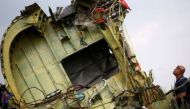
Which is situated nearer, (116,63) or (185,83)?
(185,83)

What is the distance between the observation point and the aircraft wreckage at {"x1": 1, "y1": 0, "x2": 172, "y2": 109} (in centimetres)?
1098

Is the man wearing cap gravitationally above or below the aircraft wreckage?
below

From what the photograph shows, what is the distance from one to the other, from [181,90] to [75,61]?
13.7 ft

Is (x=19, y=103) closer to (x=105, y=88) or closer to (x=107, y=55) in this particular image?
(x=105, y=88)

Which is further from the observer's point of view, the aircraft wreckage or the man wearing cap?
the aircraft wreckage

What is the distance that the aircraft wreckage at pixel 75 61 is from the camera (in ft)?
36.0

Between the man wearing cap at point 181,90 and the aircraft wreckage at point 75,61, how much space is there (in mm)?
1554

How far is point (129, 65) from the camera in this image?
36.8 feet

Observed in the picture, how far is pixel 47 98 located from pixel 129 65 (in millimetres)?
2447

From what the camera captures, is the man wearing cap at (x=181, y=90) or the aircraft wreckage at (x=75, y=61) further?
the aircraft wreckage at (x=75, y=61)

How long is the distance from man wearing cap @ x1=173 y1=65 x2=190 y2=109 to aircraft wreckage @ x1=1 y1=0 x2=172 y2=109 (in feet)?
5.10

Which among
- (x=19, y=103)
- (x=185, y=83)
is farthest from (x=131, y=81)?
(x=19, y=103)

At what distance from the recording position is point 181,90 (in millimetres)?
9062

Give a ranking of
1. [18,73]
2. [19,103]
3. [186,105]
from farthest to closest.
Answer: [18,73] < [19,103] < [186,105]
